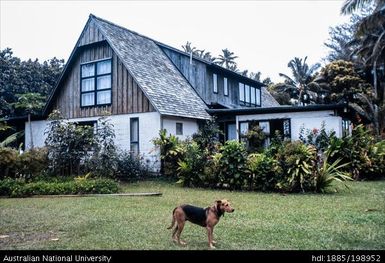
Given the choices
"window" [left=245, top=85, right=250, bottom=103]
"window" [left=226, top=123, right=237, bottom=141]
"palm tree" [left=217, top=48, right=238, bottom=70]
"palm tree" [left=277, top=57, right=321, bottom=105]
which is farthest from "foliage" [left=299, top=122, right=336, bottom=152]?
"palm tree" [left=217, top=48, right=238, bottom=70]

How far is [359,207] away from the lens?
862cm

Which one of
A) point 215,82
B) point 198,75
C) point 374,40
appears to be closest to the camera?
point 198,75

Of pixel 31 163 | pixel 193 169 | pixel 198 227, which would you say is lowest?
pixel 198 227

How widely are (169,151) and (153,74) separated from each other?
18.3 ft

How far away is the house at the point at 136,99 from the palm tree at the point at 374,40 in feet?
20.6

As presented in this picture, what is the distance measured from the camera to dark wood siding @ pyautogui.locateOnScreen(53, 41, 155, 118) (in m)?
17.6

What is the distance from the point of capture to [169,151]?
15422 millimetres

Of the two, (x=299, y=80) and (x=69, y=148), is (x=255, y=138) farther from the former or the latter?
(x=299, y=80)

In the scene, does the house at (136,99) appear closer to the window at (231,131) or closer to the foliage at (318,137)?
the window at (231,131)

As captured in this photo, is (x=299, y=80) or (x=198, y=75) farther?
(x=299, y=80)

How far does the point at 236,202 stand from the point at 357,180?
7.65m

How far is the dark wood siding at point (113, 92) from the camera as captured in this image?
694 inches

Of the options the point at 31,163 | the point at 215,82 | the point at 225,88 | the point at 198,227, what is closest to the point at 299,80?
the point at 225,88

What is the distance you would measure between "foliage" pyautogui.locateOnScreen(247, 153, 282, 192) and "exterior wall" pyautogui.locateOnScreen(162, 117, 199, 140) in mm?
6283
